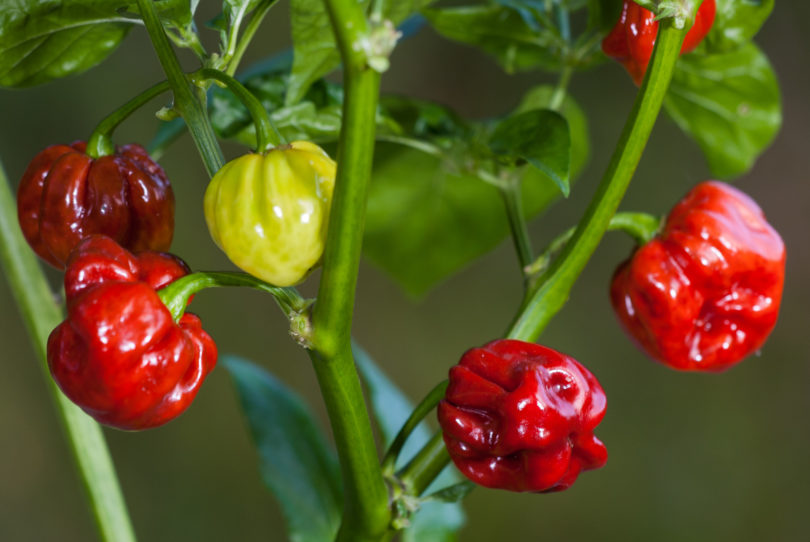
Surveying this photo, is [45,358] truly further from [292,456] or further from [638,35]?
[638,35]

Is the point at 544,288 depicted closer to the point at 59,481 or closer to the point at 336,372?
the point at 336,372

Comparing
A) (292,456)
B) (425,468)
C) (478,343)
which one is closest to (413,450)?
(292,456)

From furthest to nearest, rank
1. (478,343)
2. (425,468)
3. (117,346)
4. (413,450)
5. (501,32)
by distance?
(478,343) → (413,450) → (501,32) → (425,468) → (117,346)

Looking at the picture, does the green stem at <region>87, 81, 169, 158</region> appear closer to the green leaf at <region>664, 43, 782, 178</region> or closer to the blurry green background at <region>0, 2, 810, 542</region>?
the green leaf at <region>664, 43, 782, 178</region>

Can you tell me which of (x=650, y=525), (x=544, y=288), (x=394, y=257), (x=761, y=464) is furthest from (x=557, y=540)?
(x=544, y=288)

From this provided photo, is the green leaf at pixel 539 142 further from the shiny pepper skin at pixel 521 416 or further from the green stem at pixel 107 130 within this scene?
the green stem at pixel 107 130

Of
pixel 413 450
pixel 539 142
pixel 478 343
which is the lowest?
pixel 478 343

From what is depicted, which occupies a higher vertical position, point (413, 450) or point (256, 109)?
point (256, 109)
